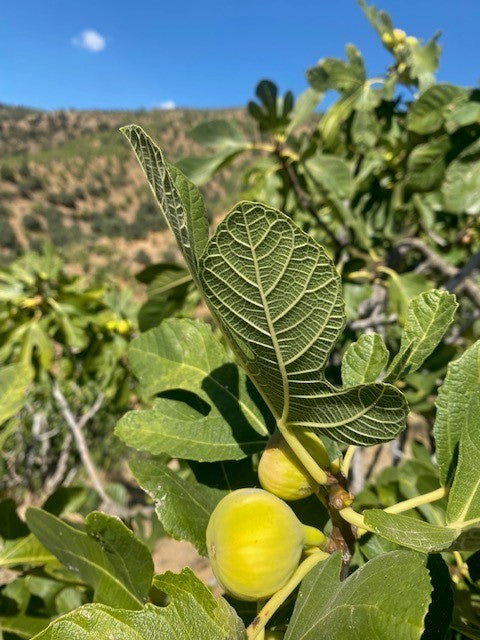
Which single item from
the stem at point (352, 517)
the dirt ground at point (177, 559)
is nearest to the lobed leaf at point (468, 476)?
the stem at point (352, 517)

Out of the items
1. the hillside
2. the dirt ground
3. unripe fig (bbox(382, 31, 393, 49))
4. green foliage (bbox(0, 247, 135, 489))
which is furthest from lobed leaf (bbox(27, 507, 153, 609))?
the hillside

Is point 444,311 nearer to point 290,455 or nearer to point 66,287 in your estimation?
point 290,455

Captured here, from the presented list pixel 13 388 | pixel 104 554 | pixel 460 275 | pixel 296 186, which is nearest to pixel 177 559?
pixel 296 186

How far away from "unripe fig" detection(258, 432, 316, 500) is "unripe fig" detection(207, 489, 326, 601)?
0.04 metres

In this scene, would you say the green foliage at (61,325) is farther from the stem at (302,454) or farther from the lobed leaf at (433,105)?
the stem at (302,454)

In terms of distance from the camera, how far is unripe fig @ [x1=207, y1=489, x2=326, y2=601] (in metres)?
0.59

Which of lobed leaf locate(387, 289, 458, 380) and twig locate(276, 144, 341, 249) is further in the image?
twig locate(276, 144, 341, 249)

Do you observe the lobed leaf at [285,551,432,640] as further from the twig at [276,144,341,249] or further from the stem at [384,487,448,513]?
the twig at [276,144,341,249]

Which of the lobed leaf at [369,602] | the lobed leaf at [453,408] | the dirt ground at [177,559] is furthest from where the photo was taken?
the dirt ground at [177,559]

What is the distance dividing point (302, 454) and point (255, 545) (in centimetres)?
13

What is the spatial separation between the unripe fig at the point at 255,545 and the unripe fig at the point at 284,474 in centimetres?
4

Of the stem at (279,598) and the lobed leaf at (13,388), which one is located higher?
the lobed leaf at (13,388)

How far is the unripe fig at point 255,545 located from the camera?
0.59m

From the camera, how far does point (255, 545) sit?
0.59 m
